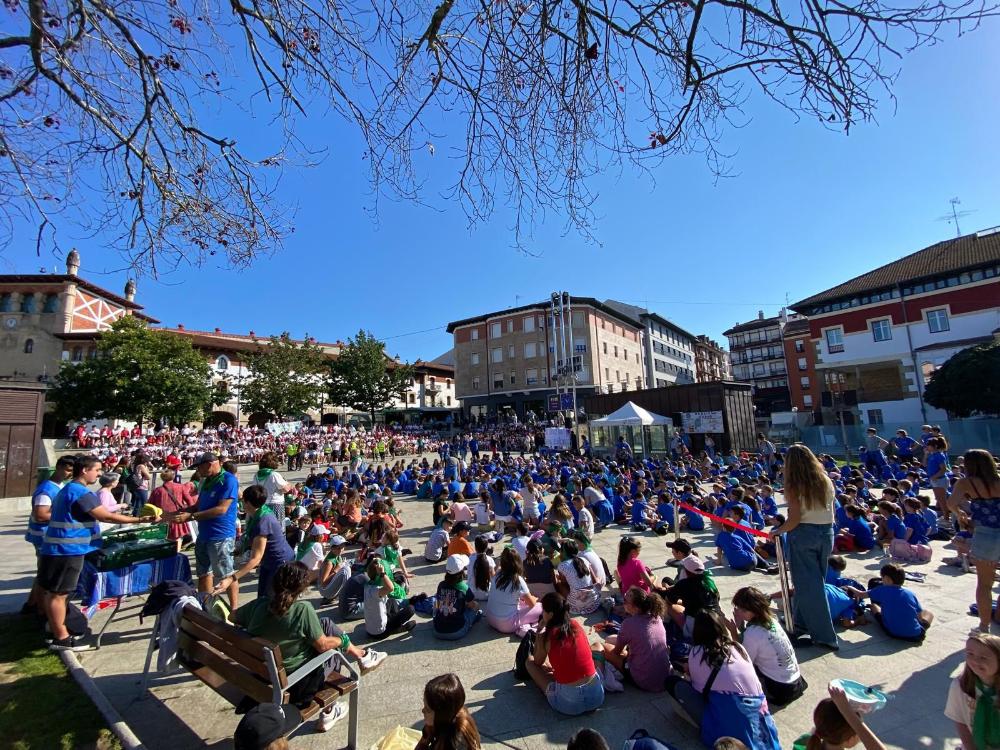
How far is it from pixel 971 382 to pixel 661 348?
35.3 metres

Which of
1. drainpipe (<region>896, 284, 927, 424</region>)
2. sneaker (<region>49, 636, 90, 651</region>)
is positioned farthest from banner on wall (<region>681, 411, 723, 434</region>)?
sneaker (<region>49, 636, 90, 651</region>)

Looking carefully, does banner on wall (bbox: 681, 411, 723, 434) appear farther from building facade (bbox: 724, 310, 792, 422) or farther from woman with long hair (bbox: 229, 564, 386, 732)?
building facade (bbox: 724, 310, 792, 422)

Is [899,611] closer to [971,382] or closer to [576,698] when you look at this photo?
[576,698]

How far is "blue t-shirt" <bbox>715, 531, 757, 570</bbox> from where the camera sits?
21.4ft

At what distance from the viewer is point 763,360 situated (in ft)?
224

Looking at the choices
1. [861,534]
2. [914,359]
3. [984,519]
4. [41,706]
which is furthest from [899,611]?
[914,359]

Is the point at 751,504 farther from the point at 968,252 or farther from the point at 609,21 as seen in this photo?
the point at 968,252

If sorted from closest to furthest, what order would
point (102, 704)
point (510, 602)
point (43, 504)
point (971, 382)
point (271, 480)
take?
1. point (102, 704)
2. point (43, 504)
3. point (510, 602)
4. point (271, 480)
5. point (971, 382)

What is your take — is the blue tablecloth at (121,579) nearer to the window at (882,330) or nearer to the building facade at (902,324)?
the building facade at (902,324)

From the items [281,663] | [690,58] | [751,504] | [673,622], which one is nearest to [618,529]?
[751,504]

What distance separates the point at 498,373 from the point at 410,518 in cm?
3523

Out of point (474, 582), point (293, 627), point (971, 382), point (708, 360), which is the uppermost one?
point (708, 360)

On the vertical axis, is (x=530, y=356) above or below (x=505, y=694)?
above

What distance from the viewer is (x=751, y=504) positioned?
853 centimetres
